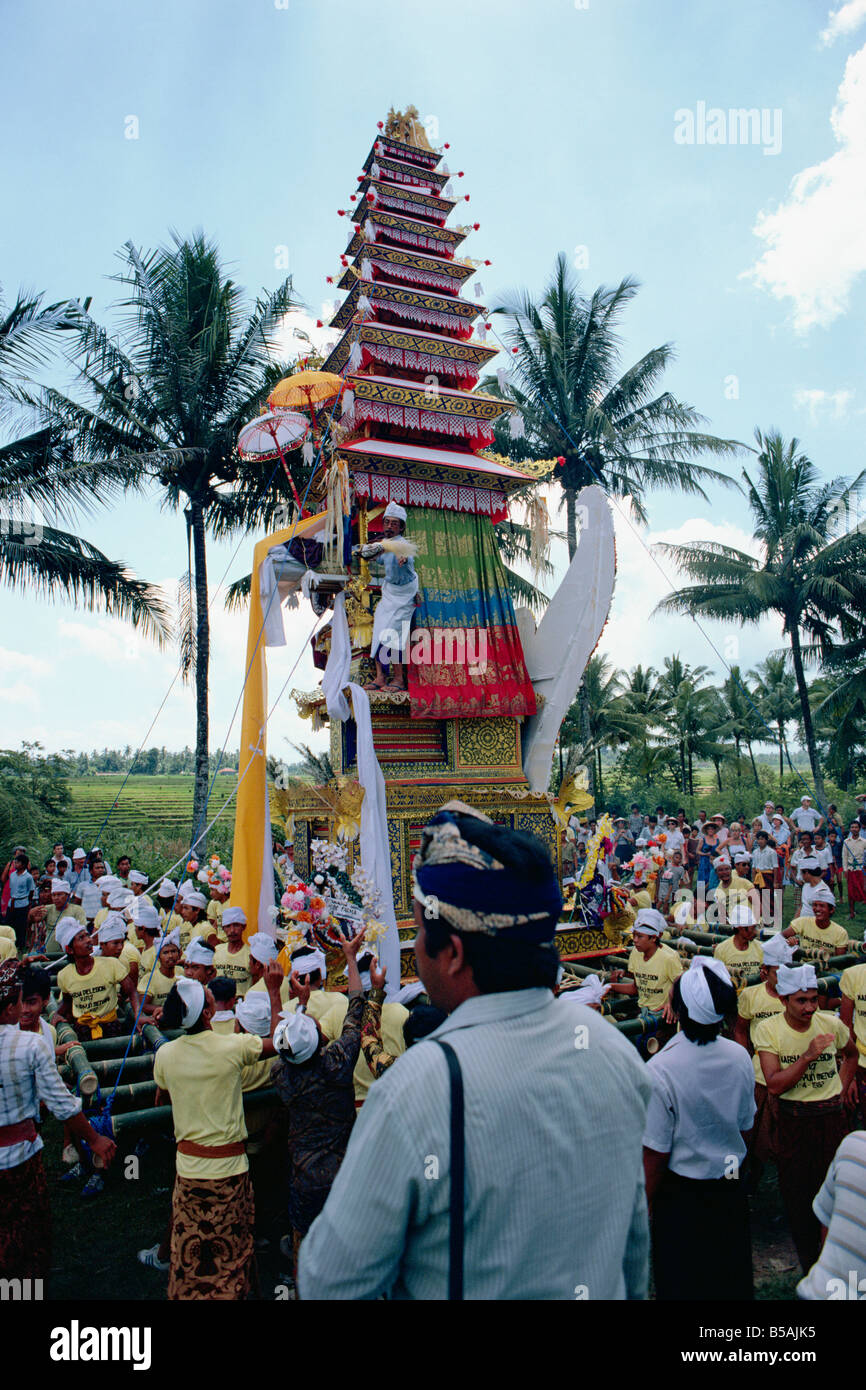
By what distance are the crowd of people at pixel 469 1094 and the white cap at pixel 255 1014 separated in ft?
0.05

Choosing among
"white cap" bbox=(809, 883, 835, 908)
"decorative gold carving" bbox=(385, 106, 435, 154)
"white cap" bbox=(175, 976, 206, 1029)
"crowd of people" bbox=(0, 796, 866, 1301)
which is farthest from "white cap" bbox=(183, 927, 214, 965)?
"decorative gold carving" bbox=(385, 106, 435, 154)

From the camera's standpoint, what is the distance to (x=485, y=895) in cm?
163

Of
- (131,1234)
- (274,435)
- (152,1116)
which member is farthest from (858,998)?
(274,435)

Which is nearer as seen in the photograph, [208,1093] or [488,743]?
[208,1093]

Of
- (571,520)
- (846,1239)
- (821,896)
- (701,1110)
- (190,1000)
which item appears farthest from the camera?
(571,520)

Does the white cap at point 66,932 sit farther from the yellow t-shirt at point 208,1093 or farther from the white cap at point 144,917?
the yellow t-shirt at point 208,1093

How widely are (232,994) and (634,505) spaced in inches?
717

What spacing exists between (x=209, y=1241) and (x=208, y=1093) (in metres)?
0.74

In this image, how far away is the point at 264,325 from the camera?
49.3 feet

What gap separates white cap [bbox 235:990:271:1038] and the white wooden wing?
5.72 metres

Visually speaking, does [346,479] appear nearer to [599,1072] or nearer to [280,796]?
[280,796]

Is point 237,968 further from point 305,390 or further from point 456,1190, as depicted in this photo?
point 305,390

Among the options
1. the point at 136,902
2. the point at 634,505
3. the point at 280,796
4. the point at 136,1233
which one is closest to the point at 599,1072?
the point at 136,1233

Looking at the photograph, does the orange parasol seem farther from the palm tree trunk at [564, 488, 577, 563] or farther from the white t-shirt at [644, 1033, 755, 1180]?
the palm tree trunk at [564, 488, 577, 563]
